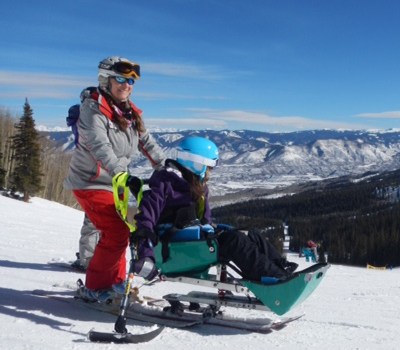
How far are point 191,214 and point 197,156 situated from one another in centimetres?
53

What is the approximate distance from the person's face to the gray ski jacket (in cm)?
15

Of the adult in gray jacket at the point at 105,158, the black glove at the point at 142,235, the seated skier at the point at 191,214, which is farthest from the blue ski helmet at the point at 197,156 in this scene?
the black glove at the point at 142,235

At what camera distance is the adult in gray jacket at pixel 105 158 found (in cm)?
408

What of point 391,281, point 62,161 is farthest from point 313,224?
point 391,281

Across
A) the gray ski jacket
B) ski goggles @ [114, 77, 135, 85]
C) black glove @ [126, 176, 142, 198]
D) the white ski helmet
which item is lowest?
black glove @ [126, 176, 142, 198]

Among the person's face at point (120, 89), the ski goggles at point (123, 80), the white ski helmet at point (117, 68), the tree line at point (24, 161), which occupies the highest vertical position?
the white ski helmet at point (117, 68)

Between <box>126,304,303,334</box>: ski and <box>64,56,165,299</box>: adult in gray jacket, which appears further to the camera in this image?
<box>64,56,165,299</box>: adult in gray jacket

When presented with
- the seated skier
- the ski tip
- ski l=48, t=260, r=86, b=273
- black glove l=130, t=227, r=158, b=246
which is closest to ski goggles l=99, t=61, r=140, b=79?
the seated skier

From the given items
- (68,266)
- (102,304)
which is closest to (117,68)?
(102,304)

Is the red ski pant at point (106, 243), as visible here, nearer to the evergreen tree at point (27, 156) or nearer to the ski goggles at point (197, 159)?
the ski goggles at point (197, 159)

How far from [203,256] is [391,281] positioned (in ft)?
16.6

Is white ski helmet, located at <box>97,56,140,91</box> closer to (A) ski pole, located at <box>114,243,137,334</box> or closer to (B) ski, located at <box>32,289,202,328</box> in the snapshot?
(A) ski pole, located at <box>114,243,137,334</box>

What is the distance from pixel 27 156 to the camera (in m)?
36.1

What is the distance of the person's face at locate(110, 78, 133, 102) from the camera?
13.8ft
